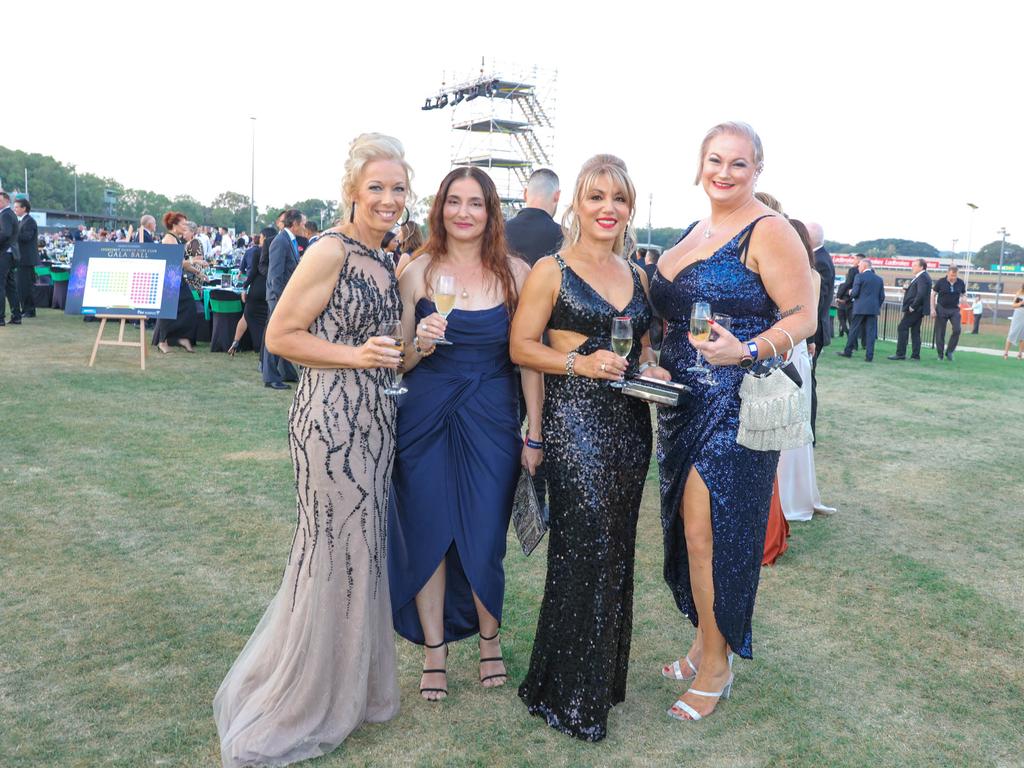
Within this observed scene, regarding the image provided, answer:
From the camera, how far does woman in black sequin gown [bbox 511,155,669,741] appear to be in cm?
326

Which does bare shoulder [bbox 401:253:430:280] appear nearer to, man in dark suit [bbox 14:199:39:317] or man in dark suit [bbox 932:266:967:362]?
man in dark suit [bbox 14:199:39:317]

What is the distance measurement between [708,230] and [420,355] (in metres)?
1.30

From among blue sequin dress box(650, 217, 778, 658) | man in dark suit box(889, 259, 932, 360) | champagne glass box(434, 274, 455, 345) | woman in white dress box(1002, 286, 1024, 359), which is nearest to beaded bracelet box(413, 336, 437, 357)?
champagne glass box(434, 274, 455, 345)

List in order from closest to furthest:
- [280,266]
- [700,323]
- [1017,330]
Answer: [700,323], [280,266], [1017,330]

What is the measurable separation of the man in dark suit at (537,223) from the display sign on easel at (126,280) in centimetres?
731

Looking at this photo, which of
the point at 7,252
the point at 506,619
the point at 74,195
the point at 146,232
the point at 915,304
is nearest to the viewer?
the point at 506,619

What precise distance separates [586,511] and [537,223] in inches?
144

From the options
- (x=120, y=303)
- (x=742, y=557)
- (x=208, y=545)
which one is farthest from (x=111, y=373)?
(x=742, y=557)

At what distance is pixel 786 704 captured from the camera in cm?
362

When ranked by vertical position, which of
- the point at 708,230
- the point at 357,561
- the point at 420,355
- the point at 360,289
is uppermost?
the point at 708,230

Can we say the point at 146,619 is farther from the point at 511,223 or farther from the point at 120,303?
the point at 120,303

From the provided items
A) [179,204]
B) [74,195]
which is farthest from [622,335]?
[74,195]

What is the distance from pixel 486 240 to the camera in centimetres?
349

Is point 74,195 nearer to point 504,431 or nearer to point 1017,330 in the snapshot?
point 1017,330
